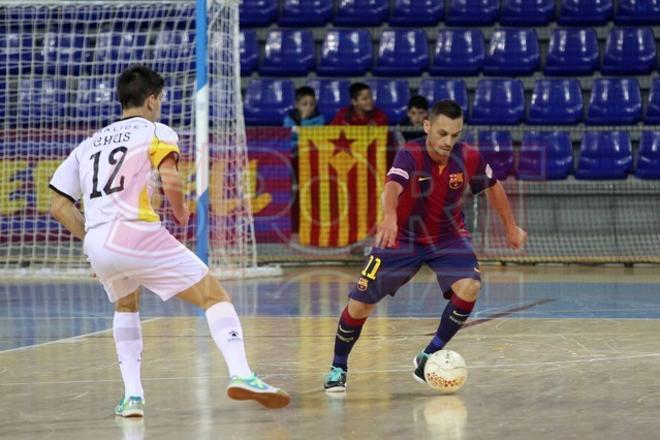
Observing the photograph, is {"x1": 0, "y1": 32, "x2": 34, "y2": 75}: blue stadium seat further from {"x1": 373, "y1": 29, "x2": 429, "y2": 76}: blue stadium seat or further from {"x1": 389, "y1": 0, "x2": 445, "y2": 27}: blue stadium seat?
{"x1": 389, "y1": 0, "x2": 445, "y2": 27}: blue stadium seat

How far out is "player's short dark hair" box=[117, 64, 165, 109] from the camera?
5.72m

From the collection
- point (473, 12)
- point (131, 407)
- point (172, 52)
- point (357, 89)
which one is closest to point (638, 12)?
point (473, 12)

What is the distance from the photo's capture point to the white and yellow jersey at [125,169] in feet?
18.4

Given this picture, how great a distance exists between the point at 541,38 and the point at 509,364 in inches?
481

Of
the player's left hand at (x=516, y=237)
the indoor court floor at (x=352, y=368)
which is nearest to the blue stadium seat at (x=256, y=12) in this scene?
the indoor court floor at (x=352, y=368)

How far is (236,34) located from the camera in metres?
14.4

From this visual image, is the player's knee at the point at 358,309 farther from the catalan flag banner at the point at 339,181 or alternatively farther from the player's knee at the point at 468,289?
the catalan flag banner at the point at 339,181

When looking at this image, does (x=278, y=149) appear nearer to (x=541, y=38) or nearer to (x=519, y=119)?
(x=519, y=119)

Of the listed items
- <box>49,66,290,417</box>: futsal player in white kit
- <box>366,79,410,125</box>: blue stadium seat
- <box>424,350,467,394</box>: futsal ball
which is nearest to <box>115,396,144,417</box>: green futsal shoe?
<box>49,66,290,417</box>: futsal player in white kit

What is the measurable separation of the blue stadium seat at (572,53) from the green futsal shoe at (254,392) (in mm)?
13622

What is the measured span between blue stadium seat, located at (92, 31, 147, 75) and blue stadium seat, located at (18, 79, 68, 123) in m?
0.63

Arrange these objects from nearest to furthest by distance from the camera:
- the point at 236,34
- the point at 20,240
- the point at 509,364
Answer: the point at 509,364 < the point at 236,34 < the point at 20,240

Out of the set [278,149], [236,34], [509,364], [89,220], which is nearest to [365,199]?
[278,149]

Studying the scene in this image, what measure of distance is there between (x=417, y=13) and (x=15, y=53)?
6415mm
